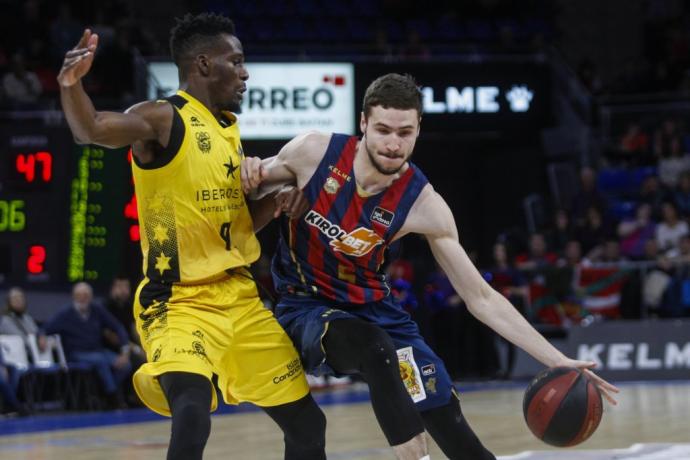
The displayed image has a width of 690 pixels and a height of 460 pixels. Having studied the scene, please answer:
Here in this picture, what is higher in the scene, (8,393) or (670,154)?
(670,154)

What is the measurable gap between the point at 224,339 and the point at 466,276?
100cm

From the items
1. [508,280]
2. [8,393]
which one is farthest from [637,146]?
[8,393]

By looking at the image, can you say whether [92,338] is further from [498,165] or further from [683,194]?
[498,165]

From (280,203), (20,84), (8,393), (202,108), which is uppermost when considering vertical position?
(20,84)

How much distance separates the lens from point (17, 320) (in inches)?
487

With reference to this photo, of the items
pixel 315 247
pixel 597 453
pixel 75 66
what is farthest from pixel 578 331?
pixel 75 66

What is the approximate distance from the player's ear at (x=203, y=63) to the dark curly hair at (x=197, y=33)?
3cm

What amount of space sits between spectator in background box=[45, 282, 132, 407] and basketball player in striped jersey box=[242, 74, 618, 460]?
782 cm

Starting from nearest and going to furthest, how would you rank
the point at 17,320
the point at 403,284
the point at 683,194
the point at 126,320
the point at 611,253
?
1. the point at 17,320
2. the point at 126,320
3. the point at 403,284
4. the point at 611,253
5. the point at 683,194

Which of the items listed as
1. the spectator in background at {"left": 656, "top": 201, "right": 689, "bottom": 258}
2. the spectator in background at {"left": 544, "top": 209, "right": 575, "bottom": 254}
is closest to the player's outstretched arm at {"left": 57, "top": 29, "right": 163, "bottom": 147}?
the spectator in background at {"left": 656, "top": 201, "right": 689, "bottom": 258}

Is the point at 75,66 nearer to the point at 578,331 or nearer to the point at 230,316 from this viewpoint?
the point at 230,316

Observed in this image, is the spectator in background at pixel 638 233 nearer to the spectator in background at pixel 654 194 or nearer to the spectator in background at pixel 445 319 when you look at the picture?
the spectator in background at pixel 654 194

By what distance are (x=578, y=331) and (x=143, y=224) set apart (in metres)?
10.1

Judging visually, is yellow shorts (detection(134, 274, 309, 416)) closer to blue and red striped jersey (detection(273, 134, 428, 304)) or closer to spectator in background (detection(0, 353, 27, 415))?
blue and red striped jersey (detection(273, 134, 428, 304))
